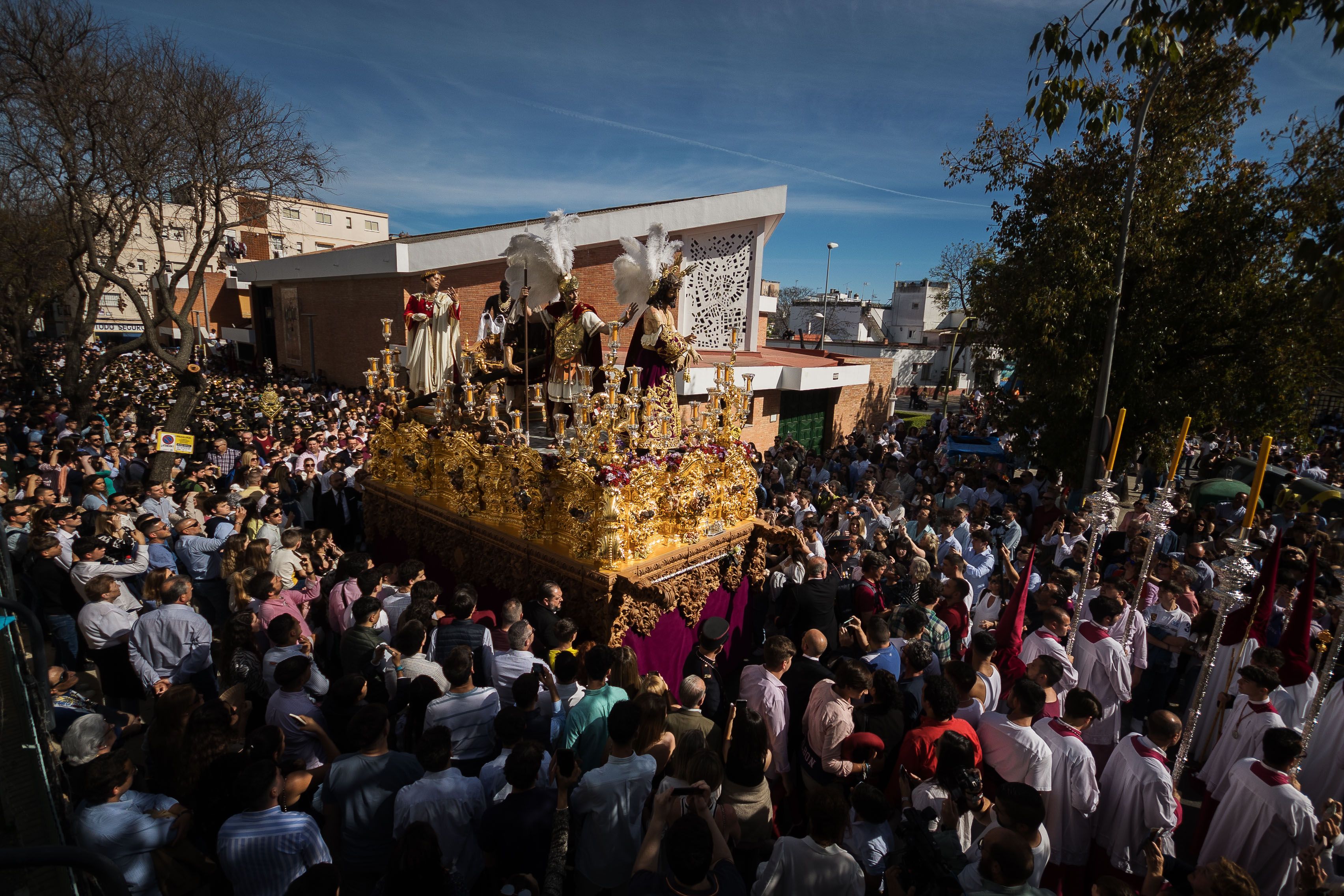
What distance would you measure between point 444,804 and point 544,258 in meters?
5.41

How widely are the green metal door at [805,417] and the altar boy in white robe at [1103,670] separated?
12.6 metres

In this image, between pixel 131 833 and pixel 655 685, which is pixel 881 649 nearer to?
pixel 655 685

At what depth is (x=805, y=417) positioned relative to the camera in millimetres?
18672

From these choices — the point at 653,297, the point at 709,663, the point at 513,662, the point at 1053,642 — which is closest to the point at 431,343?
the point at 653,297

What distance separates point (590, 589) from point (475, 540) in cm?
184

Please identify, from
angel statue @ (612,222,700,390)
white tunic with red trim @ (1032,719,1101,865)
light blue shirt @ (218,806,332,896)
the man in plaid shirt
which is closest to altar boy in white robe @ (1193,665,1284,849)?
white tunic with red trim @ (1032,719,1101,865)

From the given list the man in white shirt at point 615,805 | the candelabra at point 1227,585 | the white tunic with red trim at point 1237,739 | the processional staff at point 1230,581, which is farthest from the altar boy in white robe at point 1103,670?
the man in white shirt at point 615,805

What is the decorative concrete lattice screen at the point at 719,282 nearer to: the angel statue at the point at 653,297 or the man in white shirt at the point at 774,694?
the angel statue at the point at 653,297

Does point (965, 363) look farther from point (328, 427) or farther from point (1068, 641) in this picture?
point (1068, 641)

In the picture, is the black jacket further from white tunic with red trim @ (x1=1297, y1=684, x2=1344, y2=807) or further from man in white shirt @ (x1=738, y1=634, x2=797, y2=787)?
white tunic with red trim @ (x1=1297, y1=684, x2=1344, y2=807)

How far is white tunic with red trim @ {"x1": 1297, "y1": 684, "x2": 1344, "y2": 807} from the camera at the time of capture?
172 inches

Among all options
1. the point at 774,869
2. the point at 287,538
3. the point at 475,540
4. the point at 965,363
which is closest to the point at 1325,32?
the point at 774,869

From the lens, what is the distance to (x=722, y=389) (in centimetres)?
733

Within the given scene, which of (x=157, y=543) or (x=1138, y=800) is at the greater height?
(x=157, y=543)
